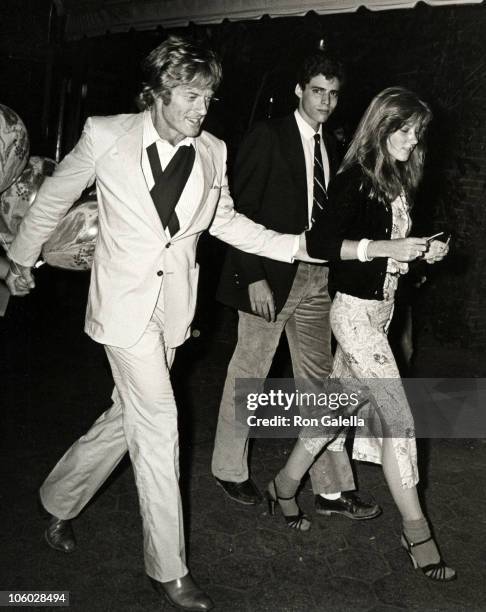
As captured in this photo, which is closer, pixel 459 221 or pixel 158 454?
pixel 158 454

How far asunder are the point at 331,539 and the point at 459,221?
5.27m

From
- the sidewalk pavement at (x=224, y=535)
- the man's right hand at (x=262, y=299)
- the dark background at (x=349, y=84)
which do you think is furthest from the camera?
the dark background at (x=349, y=84)

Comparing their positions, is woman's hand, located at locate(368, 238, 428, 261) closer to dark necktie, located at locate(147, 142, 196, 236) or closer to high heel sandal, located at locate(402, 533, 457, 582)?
dark necktie, located at locate(147, 142, 196, 236)

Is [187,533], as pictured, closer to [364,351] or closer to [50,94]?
[364,351]

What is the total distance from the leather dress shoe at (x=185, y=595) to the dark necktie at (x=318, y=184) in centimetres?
186

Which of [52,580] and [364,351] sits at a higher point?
[364,351]

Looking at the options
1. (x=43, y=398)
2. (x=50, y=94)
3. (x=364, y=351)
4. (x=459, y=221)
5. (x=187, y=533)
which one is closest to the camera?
(x=364, y=351)

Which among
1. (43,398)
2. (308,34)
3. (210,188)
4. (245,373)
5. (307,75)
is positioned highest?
(308,34)

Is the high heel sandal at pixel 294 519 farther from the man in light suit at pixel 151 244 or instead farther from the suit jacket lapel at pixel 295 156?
the suit jacket lapel at pixel 295 156

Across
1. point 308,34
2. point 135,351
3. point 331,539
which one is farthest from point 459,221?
point 135,351

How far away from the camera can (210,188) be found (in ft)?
10.4

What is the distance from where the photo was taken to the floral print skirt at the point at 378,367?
3.40m

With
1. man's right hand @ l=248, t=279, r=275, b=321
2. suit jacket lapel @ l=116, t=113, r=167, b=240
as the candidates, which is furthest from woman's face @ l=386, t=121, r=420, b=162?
suit jacket lapel @ l=116, t=113, r=167, b=240

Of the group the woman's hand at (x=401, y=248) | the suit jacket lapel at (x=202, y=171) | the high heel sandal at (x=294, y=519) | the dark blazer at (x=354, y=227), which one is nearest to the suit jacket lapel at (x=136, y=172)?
the suit jacket lapel at (x=202, y=171)
